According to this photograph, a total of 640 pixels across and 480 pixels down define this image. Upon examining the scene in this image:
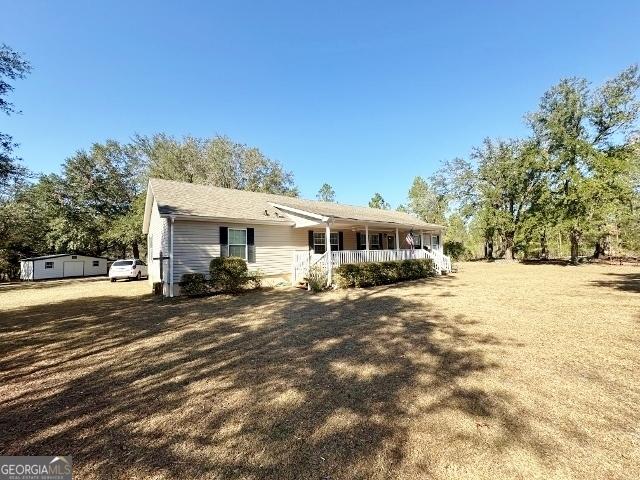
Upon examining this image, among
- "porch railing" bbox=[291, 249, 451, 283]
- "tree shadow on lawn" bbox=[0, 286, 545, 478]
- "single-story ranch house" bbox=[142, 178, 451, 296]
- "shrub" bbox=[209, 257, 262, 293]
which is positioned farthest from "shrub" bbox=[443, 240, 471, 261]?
"tree shadow on lawn" bbox=[0, 286, 545, 478]

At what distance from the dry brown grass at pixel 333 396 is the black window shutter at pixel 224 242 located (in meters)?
5.70

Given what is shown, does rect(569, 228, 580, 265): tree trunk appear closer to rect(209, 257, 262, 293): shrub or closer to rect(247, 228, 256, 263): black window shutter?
rect(247, 228, 256, 263): black window shutter

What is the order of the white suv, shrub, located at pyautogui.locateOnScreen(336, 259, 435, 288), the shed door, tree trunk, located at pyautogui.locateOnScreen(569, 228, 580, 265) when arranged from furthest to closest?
the shed door, tree trunk, located at pyautogui.locateOnScreen(569, 228, 580, 265), the white suv, shrub, located at pyautogui.locateOnScreen(336, 259, 435, 288)

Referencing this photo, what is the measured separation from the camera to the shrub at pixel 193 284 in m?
11.3

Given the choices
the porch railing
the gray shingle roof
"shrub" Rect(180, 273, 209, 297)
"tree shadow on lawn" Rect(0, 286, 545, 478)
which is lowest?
"tree shadow on lawn" Rect(0, 286, 545, 478)

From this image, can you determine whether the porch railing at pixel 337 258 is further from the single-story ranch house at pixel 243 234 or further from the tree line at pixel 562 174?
the tree line at pixel 562 174

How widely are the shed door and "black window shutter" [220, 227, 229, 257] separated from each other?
2840cm

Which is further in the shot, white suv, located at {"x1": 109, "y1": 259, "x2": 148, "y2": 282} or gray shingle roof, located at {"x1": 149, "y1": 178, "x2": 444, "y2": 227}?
Result: white suv, located at {"x1": 109, "y1": 259, "x2": 148, "y2": 282}

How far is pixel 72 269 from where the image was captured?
3131cm

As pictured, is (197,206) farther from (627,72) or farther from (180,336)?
(627,72)

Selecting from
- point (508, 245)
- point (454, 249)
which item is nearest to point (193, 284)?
point (508, 245)

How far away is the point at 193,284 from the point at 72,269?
2903 centimetres

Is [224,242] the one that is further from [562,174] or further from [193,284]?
[562,174]

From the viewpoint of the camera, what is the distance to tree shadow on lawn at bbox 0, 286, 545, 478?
263 centimetres
